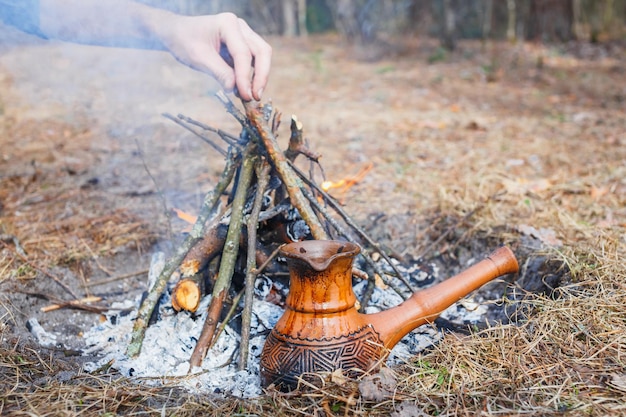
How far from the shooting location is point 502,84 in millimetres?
9250

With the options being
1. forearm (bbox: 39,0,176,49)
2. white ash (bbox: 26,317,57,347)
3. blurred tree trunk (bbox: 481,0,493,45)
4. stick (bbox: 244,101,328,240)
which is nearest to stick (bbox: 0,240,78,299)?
white ash (bbox: 26,317,57,347)

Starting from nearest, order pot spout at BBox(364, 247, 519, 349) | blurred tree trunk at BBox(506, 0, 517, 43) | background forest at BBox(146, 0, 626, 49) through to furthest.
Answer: pot spout at BBox(364, 247, 519, 349) → background forest at BBox(146, 0, 626, 49) → blurred tree trunk at BBox(506, 0, 517, 43)

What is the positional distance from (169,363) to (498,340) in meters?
1.47

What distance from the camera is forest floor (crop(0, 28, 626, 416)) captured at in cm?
208

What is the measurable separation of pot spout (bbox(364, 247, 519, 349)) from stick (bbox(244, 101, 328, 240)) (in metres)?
0.51

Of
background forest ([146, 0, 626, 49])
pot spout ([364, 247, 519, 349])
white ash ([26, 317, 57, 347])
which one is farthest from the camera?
background forest ([146, 0, 626, 49])

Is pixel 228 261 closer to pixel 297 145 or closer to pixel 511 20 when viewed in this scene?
pixel 297 145

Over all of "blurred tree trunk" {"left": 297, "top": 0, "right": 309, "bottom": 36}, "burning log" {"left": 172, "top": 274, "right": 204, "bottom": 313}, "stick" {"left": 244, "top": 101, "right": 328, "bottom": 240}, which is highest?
"blurred tree trunk" {"left": 297, "top": 0, "right": 309, "bottom": 36}

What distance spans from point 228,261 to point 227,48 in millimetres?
987

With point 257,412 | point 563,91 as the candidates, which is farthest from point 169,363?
point 563,91

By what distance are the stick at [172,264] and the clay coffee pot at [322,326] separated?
707 millimetres

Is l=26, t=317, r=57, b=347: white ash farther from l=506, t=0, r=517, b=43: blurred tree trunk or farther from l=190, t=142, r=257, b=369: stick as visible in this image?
l=506, t=0, r=517, b=43: blurred tree trunk

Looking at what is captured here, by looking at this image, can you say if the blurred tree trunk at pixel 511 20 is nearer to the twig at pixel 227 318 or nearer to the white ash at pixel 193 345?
the white ash at pixel 193 345

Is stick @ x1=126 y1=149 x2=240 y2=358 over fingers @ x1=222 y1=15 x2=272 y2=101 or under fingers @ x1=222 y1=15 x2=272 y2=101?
under
